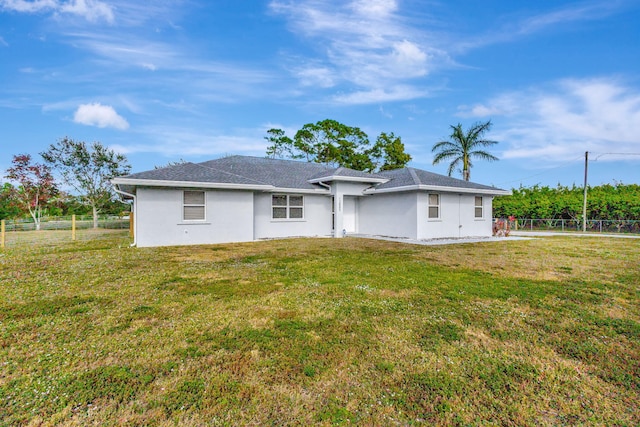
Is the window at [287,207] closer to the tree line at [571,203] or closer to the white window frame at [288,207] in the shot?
the white window frame at [288,207]

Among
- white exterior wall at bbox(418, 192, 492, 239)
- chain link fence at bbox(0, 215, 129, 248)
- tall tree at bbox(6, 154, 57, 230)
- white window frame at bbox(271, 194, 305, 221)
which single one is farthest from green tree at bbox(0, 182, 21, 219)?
white exterior wall at bbox(418, 192, 492, 239)

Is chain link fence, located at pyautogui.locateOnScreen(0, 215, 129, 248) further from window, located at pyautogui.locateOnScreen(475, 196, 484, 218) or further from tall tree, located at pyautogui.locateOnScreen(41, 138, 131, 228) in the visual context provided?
window, located at pyautogui.locateOnScreen(475, 196, 484, 218)

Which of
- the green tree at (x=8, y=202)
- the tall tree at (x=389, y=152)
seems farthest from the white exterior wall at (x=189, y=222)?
the green tree at (x=8, y=202)

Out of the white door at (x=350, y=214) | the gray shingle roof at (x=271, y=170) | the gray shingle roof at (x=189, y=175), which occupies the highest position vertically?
the gray shingle roof at (x=271, y=170)

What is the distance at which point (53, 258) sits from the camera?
29.8 ft

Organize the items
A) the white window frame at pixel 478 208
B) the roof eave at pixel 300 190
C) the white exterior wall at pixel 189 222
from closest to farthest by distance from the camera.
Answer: the white exterior wall at pixel 189 222, the roof eave at pixel 300 190, the white window frame at pixel 478 208

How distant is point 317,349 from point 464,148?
87.1ft

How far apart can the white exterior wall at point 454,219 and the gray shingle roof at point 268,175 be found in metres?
0.73

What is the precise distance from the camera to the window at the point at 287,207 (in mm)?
15297

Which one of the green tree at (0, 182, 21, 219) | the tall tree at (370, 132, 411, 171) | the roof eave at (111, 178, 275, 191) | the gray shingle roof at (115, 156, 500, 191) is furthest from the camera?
the tall tree at (370, 132, 411, 171)

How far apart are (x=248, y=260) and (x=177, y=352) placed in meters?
5.67

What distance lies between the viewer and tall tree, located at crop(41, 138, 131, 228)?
2794 centimetres

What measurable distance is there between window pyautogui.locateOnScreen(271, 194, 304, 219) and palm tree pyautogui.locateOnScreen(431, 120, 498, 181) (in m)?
16.0

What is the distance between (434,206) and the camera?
1541cm
